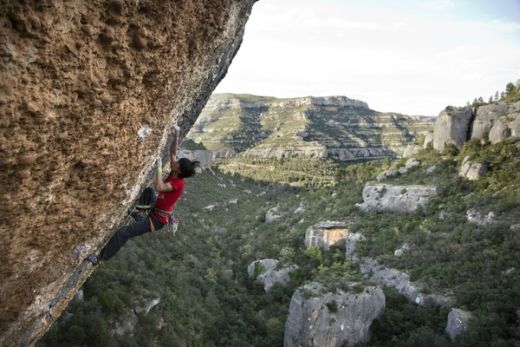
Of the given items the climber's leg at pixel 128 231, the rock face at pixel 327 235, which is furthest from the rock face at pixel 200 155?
the climber's leg at pixel 128 231

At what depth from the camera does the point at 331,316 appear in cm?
2338

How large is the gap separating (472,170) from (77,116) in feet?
130

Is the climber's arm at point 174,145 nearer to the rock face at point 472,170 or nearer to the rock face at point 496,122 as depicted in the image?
the rock face at point 472,170

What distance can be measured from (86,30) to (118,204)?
2444 mm

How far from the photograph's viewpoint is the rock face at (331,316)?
75.4 feet

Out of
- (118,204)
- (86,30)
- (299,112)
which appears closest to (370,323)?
(118,204)

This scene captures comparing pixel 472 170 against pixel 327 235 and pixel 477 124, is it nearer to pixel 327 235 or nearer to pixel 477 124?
pixel 477 124

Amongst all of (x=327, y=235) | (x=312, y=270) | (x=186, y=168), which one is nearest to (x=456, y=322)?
(x=312, y=270)

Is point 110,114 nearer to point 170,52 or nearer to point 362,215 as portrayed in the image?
point 170,52

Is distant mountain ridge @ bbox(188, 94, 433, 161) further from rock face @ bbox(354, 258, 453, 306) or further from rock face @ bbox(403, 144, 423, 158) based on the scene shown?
rock face @ bbox(354, 258, 453, 306)

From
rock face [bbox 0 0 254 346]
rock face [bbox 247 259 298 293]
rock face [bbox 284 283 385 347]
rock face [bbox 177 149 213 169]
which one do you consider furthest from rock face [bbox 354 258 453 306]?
Answer: rock face [bbox 177 149 213 169]

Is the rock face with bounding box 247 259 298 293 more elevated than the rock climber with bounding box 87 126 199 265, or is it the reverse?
the rock climber with bounding box 87 126 199 265

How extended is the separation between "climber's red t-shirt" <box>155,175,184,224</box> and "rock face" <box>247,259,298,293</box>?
27.8 metres

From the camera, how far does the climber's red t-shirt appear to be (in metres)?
5.33
